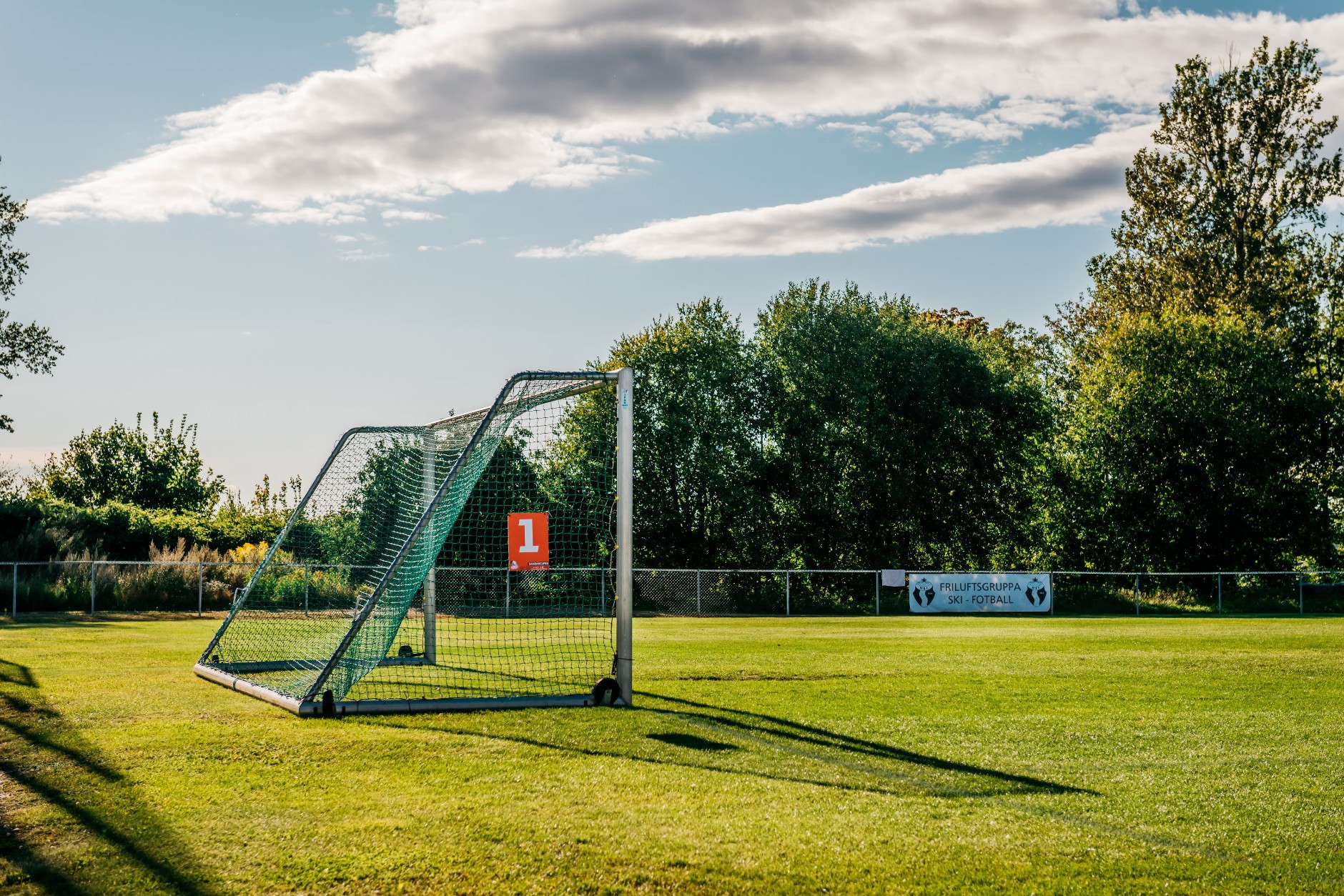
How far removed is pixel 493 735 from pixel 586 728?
782 millimetres

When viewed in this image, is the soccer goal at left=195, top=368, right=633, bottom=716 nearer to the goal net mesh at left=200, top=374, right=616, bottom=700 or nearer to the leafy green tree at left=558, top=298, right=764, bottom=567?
the goal net mesh at left=200, top=374, right=616, bottom=700

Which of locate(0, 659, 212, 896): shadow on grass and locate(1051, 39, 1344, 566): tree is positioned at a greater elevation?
locate(1051, 39, 1344, 566): tree

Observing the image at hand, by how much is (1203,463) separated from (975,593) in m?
13.3

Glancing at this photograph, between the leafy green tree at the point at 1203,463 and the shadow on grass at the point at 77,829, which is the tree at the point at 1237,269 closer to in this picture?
the leafy green tree at the point at 1203,463

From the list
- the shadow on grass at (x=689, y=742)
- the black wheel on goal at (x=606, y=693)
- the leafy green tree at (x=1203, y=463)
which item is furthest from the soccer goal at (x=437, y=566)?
the leafy green tree at (x=1203, y=463)

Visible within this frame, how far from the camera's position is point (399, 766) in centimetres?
744

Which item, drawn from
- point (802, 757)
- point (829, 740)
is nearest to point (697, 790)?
point (802, 757)

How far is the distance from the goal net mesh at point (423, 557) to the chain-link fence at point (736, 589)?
387cm

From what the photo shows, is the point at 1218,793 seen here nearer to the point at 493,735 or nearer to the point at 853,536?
the point at 493,735

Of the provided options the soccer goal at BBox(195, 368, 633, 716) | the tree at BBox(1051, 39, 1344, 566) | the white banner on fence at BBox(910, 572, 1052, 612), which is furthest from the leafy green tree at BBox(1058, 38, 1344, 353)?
the soccer goal at BBox(195, 368, 633, 716)

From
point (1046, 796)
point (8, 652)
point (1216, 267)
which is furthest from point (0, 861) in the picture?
point (1216, 267)

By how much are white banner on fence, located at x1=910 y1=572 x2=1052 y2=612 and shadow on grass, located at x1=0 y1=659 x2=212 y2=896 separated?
81.4ft

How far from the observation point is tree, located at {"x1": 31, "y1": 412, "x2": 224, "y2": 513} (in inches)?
2056

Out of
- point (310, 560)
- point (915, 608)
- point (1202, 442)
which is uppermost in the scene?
point (1202, 442)
